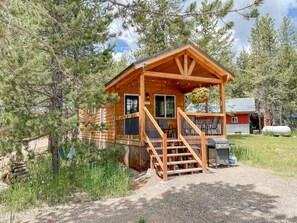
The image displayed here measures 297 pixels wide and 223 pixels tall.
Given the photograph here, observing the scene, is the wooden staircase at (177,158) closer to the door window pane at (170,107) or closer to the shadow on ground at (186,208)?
the shadow on ground at (186,208)

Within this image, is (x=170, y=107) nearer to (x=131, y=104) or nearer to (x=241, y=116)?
(x=131, y=104)

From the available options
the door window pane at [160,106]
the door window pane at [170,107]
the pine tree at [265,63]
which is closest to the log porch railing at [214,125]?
the door window pane at [170,107]

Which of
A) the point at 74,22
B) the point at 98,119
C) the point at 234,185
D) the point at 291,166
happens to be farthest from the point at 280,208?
the point at 98,119

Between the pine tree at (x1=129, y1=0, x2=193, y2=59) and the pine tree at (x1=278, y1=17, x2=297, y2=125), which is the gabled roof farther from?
the pine tree at (x1=278, y1=17, x2=297, y2=125)

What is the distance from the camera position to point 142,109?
7.78m

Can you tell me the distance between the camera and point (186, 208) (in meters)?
4.35

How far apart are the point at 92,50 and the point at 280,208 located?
6.25 m

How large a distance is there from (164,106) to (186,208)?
7720mm

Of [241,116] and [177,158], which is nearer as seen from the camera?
[177,158]

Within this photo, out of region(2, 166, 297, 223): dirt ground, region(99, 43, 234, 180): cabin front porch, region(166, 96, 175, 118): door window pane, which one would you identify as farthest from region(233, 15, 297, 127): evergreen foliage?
region(2, 166, 297, 223): dirt ground

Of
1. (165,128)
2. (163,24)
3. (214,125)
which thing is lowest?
(165,128)

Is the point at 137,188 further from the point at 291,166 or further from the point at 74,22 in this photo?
the point at 291,166

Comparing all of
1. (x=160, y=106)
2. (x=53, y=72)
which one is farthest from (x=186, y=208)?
(x=160, y=106)

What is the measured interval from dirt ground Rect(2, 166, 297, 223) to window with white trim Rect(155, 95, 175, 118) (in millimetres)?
5732
